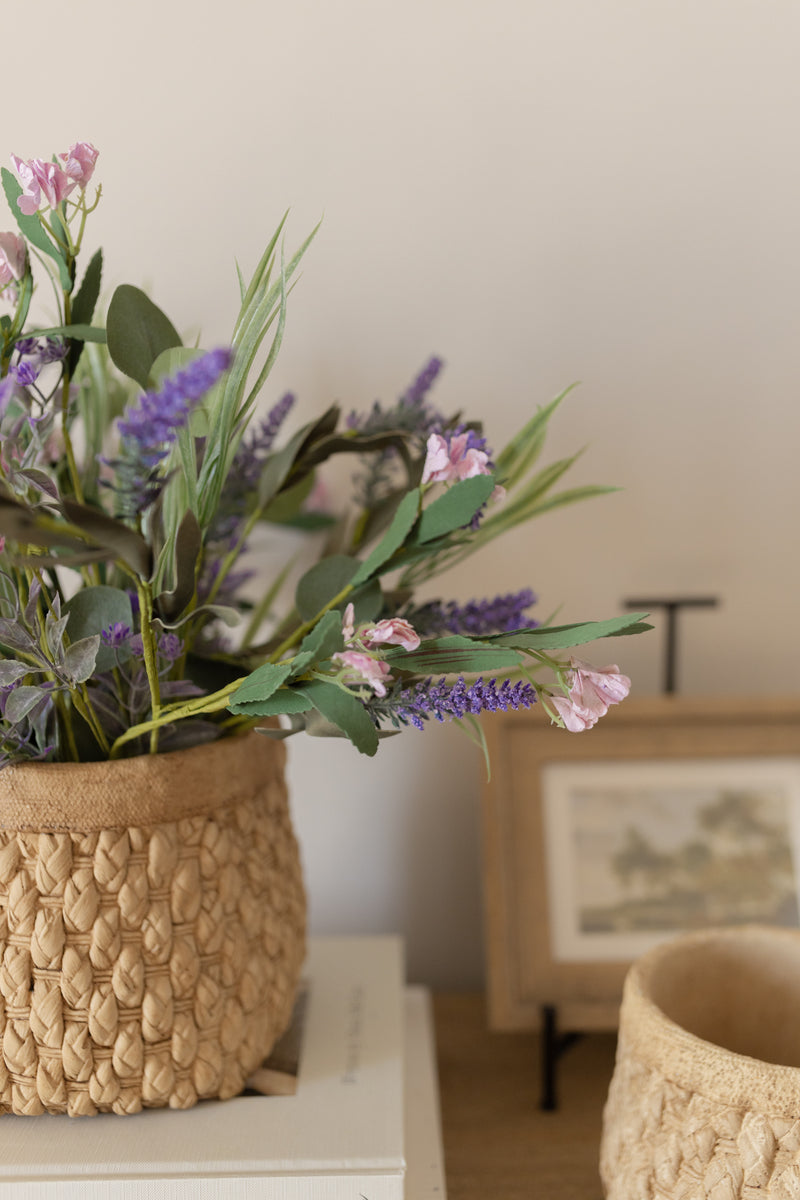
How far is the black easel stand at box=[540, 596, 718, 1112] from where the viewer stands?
0.59 meters

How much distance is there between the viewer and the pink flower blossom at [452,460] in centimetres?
40

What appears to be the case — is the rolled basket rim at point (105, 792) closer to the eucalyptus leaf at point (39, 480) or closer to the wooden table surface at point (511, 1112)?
the eucalyptus leaf at point (39, 480)

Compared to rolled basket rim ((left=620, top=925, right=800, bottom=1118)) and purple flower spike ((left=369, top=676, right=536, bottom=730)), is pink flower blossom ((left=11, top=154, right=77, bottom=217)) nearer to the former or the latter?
purple flower spike ((left=369, top=676, right=536, bottom=730))

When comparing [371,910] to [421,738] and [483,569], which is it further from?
[483,569]

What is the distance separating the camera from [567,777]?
0.64 meters

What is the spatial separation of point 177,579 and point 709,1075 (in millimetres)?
290

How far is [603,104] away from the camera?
24.8 inches

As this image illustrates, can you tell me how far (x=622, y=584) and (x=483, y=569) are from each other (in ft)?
0.33

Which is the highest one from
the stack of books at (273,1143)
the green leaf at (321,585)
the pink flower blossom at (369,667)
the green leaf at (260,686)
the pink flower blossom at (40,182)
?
the pink flower blossom at (40,182)

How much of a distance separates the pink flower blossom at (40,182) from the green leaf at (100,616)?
159 mm

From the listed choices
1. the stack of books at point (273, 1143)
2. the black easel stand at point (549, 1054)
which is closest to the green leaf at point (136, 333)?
→ the stack of books at point (273, 1143)

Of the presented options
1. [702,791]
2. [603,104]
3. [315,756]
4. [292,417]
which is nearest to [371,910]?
[315,756]

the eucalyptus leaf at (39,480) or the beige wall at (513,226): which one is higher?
the beige wall at (513,226)

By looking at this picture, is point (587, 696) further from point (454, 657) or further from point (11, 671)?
point (11, 671)
